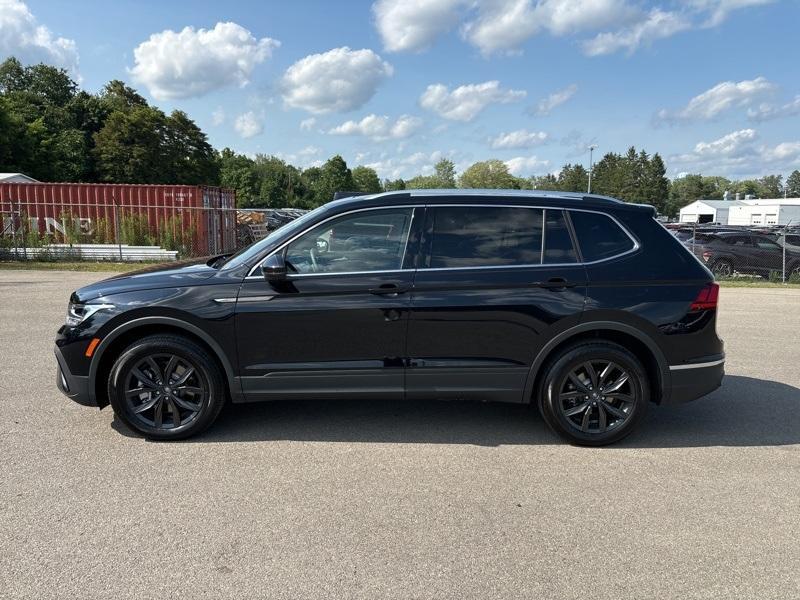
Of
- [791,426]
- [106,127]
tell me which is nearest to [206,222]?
[791,426]

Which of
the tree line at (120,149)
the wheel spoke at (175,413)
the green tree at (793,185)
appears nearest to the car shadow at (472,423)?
the wheel spoke at (175,413)

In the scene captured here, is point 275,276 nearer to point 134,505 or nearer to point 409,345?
point 409,345

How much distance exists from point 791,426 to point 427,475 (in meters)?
3.13

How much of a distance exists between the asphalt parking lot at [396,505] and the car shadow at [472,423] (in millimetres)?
24

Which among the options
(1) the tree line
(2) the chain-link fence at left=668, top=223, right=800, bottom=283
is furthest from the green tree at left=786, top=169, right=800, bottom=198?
(2) the chain-link fence at left=668, top=223, right=800, bottom=283

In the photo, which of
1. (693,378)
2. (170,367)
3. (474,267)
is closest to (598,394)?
(693,378)

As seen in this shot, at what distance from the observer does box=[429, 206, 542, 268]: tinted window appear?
4207 mm

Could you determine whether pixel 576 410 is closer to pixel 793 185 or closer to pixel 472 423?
pixel 472 423

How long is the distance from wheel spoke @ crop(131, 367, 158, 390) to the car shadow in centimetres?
49

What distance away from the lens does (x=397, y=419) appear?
15.7ft

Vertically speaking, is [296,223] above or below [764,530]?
above

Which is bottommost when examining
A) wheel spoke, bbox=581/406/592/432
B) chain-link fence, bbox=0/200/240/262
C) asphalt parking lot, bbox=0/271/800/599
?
asphalt parking lot, bbox=0/271/800/599

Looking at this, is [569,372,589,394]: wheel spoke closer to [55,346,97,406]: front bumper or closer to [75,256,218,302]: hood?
[75,256,218,302]: hood

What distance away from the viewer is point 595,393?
424cm
